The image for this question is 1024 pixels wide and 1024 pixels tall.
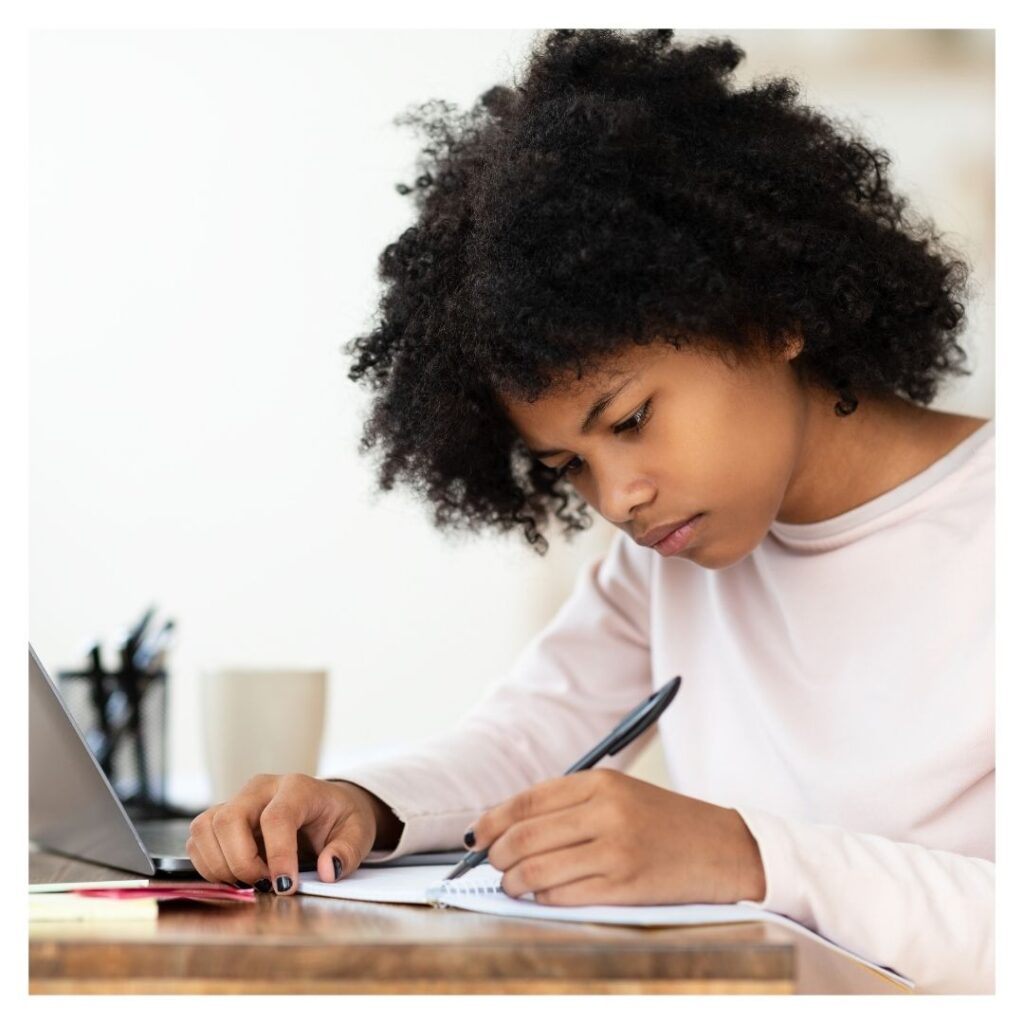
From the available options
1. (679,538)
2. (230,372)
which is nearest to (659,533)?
(679,538)

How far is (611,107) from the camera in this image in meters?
0.90

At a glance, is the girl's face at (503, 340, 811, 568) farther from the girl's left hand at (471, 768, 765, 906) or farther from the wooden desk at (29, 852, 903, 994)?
the wooden desk at (29, 852, 903, 994)

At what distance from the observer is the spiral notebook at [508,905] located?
58cm

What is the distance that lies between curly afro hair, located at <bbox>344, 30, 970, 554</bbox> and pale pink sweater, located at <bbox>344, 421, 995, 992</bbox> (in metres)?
0.14

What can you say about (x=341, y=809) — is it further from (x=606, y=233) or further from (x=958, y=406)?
(x=958, y=406)

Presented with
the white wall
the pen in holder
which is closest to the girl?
the pen in holder

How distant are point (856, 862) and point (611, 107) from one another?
53 cm

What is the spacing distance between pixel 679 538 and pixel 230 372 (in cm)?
204

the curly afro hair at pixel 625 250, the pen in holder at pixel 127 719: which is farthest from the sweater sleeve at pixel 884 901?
the pen in holder at pixel 127 719

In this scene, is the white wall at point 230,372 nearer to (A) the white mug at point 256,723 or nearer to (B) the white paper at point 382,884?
(A) the white mug at point 256,723

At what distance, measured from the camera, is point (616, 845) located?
2.11ft

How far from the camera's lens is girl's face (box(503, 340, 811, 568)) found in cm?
91

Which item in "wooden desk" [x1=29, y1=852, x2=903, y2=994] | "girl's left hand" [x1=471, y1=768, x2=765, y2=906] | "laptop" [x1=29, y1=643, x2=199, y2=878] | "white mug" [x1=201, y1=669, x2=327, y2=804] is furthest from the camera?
"white mug" [x1=201, y1=669, x2=327, y2=804]

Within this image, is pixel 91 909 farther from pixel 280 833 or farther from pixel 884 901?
pixel 884 901
